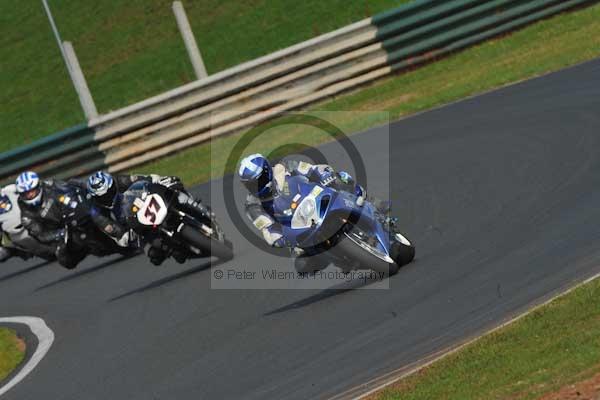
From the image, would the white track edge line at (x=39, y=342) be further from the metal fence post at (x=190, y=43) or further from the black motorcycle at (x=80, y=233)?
the metal fence post at (x=190, y=43)

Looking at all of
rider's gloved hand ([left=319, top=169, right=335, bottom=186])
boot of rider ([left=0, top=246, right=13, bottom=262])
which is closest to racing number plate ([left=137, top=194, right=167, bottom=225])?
rider's gloved hand ([left=319, top=169, right=335, bottom=186])

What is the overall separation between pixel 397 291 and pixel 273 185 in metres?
1.44

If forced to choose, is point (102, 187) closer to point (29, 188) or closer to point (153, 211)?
point (153, 211)

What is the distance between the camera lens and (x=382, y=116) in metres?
18.5

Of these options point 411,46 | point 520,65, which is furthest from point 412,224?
point 411,46

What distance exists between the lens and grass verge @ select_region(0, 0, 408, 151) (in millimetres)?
23656

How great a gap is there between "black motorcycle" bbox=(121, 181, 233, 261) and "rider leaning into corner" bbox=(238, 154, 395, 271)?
2672mm

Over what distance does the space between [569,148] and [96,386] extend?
585 cm

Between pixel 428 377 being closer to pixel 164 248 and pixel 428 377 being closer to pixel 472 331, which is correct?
pixel 472 331

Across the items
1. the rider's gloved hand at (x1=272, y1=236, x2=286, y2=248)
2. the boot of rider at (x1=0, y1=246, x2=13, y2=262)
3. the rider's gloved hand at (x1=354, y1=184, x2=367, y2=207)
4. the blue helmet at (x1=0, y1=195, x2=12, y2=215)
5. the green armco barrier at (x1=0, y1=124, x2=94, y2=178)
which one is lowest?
the boot of rider at (x1=0, y1=246, x2=13, y2=262)

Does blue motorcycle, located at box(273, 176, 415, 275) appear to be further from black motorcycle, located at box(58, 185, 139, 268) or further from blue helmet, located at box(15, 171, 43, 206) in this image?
blue helmet, located at box(15, 171, 43, 206)

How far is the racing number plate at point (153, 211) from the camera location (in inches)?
524

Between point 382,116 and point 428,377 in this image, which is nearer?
point 428,377

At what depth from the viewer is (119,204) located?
14875 millimetres
